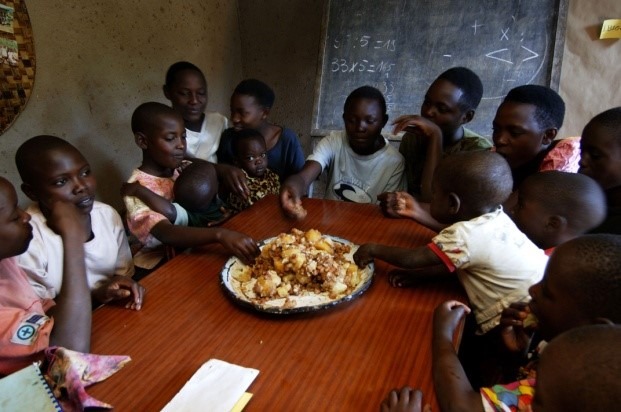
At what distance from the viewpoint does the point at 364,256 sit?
1384mm

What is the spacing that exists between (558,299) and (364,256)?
610 millimetres

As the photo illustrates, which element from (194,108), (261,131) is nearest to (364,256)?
(261,131)

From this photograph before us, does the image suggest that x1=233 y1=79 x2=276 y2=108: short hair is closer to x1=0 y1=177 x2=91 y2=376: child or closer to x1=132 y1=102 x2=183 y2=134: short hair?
x1=132 y1=102 x2=183 y2=134: short hair

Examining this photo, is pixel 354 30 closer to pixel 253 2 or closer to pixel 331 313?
pixel 253 2

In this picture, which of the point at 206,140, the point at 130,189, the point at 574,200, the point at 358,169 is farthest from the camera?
the point at 206,140

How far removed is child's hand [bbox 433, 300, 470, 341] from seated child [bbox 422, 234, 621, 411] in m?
0.02

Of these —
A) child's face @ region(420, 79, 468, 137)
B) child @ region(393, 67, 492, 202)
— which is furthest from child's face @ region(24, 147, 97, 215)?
child's face @ region(420, 79, 468, 137)

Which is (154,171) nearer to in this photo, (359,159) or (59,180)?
(59,180)

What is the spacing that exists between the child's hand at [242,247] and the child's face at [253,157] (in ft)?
3.17

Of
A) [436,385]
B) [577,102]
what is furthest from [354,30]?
[436,385]

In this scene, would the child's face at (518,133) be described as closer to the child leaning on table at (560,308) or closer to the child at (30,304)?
the child leaning on table at (560,308)

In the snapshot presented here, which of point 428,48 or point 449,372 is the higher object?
point 428,48

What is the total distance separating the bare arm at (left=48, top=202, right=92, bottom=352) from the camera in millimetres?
1022

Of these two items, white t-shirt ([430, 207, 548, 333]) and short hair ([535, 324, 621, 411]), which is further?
white t-shirt ([430, 207, 548, 333])
